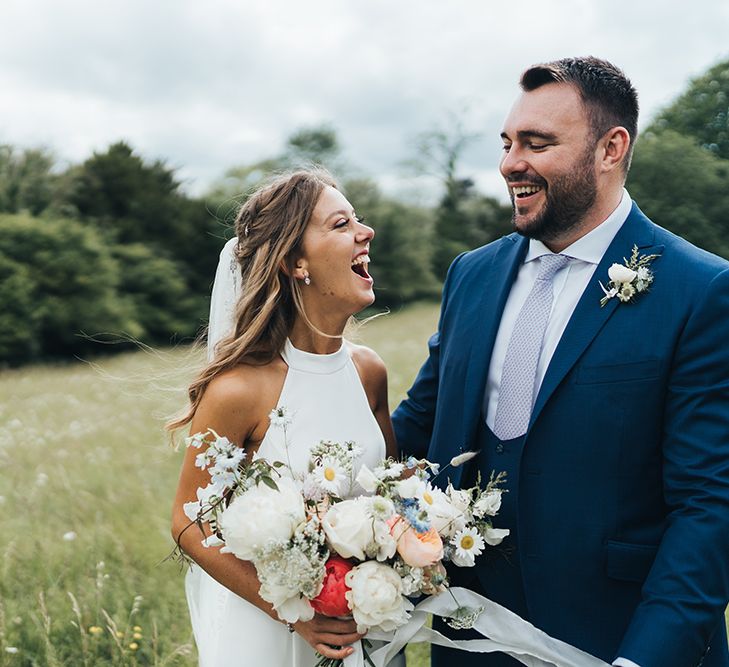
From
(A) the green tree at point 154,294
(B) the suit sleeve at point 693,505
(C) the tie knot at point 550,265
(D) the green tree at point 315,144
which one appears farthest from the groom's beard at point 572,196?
(D) the green tree at point 315,144

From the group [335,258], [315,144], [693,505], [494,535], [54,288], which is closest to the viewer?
[693,505]

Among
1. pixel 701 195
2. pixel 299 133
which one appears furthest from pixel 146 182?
pixel 701 195

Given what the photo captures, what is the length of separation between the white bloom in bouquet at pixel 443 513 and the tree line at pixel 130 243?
10.7 meters

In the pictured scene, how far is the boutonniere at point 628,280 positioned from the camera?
2.89 m

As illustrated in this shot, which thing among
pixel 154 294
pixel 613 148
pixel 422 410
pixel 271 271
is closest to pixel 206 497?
pixel 271 271

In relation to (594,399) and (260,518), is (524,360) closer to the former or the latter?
(594,399)

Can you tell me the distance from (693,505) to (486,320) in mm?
1036

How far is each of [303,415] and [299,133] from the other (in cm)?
4220

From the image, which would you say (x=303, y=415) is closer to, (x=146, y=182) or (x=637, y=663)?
(x=637, y=663)

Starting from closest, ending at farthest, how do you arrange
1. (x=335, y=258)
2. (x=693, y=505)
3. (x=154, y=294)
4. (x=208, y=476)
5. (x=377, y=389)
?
(x=693, y=505)
(x=208, y=476)
(x=335, y=258)
(x=377, y=389)
(x=154, y=294)

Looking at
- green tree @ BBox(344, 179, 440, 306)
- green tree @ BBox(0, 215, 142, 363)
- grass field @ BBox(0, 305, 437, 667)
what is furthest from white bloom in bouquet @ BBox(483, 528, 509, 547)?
green tree @ BBox(344, 179, 440, 306)

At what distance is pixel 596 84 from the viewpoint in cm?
311

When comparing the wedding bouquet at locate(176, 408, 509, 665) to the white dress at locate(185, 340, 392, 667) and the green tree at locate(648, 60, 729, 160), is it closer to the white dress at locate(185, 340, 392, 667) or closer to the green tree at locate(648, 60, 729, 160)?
the white dress at locate(185, 340, 392, 667)

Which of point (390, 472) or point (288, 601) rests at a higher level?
point (390, 472)
